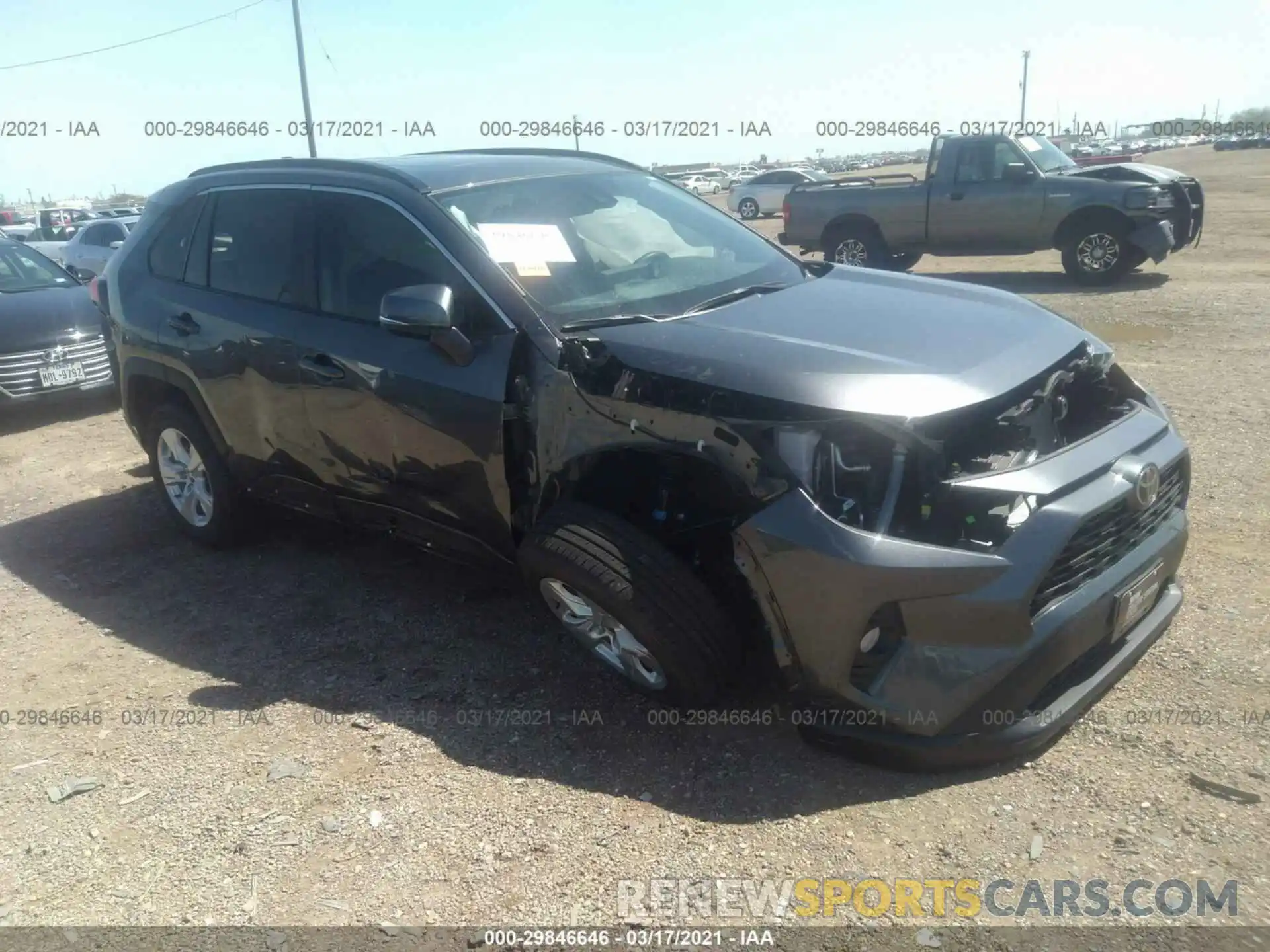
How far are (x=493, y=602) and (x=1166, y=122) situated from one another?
11.9 m

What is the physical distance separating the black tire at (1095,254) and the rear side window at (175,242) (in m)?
10.5

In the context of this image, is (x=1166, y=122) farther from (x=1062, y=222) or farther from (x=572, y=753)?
(x=572, y=753)

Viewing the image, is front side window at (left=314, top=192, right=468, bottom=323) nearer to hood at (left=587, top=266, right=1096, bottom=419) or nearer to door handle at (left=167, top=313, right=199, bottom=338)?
hood at (left=587, top=266, right=1096, bottom=419)

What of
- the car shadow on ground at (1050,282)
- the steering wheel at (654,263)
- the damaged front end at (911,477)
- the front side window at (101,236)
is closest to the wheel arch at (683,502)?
the damaged front end at (911,477)

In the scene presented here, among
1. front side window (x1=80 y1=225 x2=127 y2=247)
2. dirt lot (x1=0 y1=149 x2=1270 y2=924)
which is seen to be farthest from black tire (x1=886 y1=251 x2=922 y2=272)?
front side window (x1=80 y1=225 x2=127 y2=247)

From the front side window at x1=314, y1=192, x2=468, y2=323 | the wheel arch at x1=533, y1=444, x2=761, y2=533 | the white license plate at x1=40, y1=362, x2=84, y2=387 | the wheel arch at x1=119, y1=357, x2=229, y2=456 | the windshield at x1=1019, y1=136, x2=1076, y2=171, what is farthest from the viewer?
the windshield at x1=1019, y1=136, x2=1076, y2=171

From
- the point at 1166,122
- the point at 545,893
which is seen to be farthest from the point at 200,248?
the point at 1166,122

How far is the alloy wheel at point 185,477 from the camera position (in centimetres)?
520

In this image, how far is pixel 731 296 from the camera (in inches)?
152

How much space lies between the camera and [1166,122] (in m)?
12.5

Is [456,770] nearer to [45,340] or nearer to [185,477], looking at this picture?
[185,477]

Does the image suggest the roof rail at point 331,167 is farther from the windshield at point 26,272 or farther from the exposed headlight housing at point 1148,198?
the exposed headlight housing at point 1148,198

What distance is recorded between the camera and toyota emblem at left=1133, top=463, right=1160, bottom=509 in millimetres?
3035

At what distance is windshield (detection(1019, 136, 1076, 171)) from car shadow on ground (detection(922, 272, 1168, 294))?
141 cm
